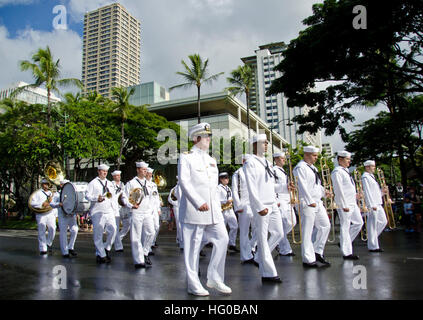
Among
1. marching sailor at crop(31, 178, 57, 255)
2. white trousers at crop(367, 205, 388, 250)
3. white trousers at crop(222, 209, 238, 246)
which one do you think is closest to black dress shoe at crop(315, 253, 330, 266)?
white trousers at crop(367, 205, 388, 250)

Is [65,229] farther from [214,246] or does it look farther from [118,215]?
[214,246]

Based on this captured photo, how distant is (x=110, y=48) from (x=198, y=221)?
4367 inches

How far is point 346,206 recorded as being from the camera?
7.59 m

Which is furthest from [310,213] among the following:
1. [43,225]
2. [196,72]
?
[196,72]

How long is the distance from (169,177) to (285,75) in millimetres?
30854

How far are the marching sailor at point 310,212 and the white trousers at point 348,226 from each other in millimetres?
812

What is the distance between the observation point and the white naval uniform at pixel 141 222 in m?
7.20

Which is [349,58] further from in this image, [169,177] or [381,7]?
[169,177]

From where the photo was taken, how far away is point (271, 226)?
684 centimetres

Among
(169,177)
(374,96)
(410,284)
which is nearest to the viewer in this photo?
(410,284)

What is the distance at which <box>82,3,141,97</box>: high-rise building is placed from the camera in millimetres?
99250

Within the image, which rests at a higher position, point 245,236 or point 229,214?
point 229,214

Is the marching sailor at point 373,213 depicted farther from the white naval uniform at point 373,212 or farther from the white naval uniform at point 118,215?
the white naval uniform at point 118,215
